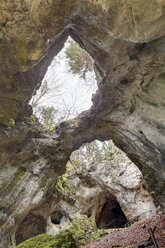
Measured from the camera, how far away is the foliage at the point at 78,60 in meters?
10.5

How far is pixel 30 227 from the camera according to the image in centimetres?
957

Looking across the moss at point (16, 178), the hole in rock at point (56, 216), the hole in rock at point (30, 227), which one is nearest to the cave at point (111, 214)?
the hole in rock at point (56, 216)

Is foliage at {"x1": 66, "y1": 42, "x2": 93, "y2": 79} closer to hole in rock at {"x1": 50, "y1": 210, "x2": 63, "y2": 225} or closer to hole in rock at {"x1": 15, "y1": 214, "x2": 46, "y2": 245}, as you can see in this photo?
hole in rock at {"x1": 15, "y1": 214, "x2": 46, "y2": 245}

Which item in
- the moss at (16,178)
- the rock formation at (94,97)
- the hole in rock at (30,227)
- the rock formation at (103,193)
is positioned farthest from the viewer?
the rock formation at (103,193)

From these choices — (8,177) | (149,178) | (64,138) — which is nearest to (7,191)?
(8,177)

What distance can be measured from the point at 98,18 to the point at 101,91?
3666mm

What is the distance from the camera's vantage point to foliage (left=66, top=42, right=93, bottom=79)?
10.5 meters

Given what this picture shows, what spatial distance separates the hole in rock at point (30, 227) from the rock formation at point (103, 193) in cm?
168

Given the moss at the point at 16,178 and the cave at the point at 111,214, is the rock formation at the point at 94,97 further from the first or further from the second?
the cave at the point at 111,214

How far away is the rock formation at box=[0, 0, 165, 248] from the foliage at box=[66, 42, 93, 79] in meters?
2.99

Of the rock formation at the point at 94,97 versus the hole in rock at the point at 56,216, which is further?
the hole in rock at the point at 56,216

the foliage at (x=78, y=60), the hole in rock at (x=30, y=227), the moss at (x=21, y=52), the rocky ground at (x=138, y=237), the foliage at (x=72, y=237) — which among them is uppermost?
the foliage at (x=78, y=60)

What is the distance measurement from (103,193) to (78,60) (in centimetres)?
1315

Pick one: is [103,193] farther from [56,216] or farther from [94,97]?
[94,97]
